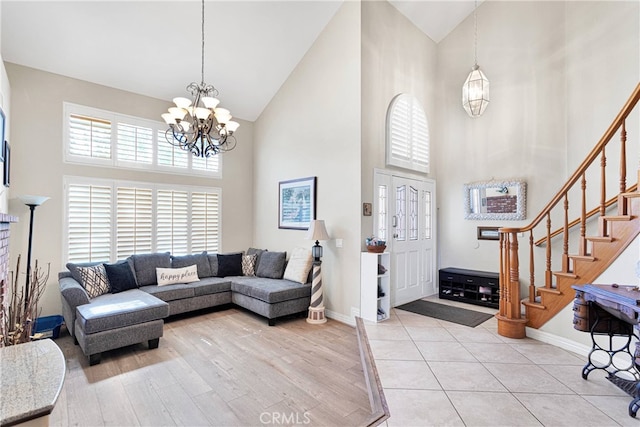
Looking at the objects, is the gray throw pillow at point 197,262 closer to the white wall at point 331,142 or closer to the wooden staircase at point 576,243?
the white wall at point 331,142

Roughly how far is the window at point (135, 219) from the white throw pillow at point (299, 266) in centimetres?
170

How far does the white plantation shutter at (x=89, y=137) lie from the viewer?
4.40m

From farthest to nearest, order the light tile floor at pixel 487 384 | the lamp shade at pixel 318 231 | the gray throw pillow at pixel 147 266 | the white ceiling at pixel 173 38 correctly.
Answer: the gray throw pillow at pixel 147 266, the lamp shade at pixel 318 231, the white ceiling at pixel 173 38, the light tile floor at pixel 487 384

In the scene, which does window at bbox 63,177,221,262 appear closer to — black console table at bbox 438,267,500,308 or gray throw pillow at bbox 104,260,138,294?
gray throw pillow at bbox 104,260,138,294

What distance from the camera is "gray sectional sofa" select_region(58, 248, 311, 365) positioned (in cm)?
332

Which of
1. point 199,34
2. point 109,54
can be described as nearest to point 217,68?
point 199,34

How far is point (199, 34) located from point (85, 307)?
3769 mm

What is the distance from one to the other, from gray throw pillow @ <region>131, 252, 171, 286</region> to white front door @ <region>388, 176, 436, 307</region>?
141 inches

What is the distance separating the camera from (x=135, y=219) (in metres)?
4.90

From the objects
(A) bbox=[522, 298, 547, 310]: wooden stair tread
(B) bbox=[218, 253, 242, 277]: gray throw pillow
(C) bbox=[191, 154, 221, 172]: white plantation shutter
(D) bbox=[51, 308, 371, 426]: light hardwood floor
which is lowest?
(D) bbox=[51, 308, 371, 426]: light hardwood floor

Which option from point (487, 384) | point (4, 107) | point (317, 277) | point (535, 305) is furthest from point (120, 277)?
point (535, 305)

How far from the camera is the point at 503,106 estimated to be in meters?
5.00

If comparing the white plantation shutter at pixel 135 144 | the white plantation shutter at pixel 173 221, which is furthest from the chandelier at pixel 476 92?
the white plantation shutter at pixel 135 144

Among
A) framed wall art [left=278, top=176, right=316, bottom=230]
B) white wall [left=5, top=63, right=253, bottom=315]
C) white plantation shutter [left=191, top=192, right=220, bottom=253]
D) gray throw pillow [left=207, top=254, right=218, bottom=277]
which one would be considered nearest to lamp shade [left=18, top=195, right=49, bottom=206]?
white wall [left=5, top=63, right=253, bottom=315]
